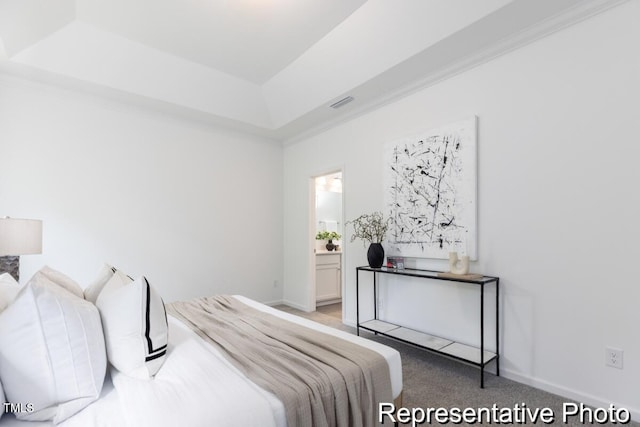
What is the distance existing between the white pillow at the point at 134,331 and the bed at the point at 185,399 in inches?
1.8

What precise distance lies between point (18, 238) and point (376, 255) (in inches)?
118

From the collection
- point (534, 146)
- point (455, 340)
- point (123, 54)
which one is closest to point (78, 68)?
point (123, 54)

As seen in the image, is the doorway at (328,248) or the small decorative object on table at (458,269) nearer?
the small decorative object on table at (458,269)

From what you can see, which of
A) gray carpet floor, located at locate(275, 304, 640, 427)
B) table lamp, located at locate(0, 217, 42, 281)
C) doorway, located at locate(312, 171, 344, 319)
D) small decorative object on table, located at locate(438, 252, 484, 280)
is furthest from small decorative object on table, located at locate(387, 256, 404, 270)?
table lamp, located at locate(0, 217, 42, 281)

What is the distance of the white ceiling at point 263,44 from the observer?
2.55 m

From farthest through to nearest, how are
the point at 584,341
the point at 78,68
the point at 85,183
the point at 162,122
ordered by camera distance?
the point at 162,122 < the point at 85,183 < the point at 78,68 < the point at 584,341

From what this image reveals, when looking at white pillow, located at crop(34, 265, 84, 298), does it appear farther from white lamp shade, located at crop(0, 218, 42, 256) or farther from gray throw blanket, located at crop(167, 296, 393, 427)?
white lamp shade, located at crop(0, 218, 42, 256)

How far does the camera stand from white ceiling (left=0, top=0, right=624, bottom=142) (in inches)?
100

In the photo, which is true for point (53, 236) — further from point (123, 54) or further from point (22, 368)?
point (22, 368)

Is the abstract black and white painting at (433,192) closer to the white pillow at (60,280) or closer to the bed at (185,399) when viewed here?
the bed at (185,399)

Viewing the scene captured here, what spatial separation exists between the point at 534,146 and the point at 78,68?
4268 mm

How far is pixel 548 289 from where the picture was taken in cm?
242

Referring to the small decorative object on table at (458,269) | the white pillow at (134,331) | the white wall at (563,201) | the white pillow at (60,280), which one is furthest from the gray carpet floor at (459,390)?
the white pillow at (60,280)

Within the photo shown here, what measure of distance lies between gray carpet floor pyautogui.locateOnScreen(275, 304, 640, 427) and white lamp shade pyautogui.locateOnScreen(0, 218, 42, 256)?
298 centimetres
